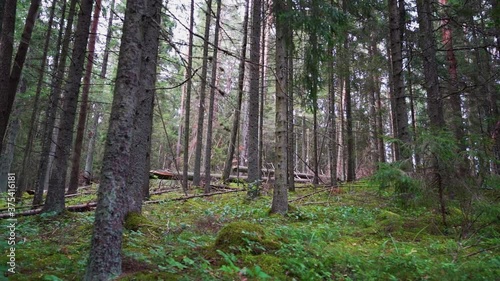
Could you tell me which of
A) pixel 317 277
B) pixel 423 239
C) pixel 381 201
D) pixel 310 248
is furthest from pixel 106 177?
pixel 381 201

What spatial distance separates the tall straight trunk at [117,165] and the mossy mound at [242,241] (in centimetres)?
153

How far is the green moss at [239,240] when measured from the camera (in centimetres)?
415


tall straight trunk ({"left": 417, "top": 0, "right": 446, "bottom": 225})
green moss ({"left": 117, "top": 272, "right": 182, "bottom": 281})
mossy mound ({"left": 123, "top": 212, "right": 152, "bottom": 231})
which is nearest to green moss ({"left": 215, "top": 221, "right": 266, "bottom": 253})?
green moss ({"left": 117, "top": 272, "right": 182, "bottom": 281})

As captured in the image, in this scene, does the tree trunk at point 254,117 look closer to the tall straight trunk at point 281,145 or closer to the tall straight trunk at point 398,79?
the tall straight trunk at point 281,145

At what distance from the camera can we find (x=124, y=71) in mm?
3148


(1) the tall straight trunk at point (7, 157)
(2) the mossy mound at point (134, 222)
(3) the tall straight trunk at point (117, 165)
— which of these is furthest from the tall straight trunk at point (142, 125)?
(1) the tall straight trunk at point (7, 157)

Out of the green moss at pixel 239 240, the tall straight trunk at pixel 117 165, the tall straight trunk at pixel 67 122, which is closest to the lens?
the tall straight trunk at pixel 117 165

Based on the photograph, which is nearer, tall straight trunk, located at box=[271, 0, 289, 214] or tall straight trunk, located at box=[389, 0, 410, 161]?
tall straight trunk, located at box=[271, 0, 289, 214]

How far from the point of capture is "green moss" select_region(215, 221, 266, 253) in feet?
13.6

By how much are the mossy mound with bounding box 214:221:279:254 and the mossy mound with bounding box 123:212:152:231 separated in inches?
84.1

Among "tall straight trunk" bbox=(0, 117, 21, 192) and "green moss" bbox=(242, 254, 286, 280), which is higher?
"tall straight trunk" bbox=(0, 117, 21, 192)

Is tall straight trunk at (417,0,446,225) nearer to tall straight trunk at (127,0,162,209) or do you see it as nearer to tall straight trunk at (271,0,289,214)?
tall straight trunk at (271,0,289,214)

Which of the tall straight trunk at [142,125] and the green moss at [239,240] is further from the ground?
the tall straight trunk at [142,125]

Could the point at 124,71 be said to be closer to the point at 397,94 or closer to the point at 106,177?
the point at 106,177
